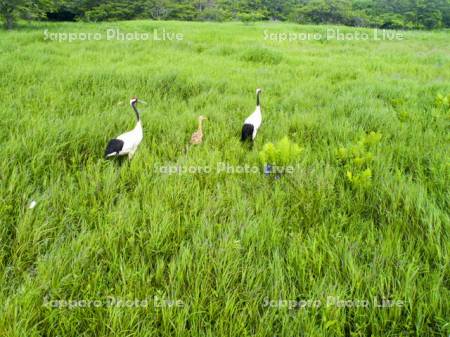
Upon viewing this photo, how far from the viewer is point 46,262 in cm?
140

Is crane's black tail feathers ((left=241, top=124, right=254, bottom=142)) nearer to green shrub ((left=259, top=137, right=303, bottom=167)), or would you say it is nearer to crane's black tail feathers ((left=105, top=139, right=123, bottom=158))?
green shrub ((left=259, top=137, right=303, bottom=167))

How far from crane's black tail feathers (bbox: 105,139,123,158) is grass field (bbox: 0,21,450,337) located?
0.14m

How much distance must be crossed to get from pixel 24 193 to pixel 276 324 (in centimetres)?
190

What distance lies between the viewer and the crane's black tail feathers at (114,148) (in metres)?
2.29

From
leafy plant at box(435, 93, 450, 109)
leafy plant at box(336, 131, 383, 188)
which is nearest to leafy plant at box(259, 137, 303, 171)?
leafy plant at box(336, 131, 383, 188)

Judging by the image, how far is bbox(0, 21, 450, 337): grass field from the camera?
47.7 inches

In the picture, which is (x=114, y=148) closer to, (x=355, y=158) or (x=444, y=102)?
(x=355, y=158)

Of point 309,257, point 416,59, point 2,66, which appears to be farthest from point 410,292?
point 416,59

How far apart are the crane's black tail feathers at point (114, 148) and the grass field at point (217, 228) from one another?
0.14 m

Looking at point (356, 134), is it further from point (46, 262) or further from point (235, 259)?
point (46, 262)

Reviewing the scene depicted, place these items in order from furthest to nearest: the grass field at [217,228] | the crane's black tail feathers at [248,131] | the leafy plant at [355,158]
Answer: the crane's black tail feathers at [248,131]
the leafy plant at [355,158]
the grass field at [217,228]

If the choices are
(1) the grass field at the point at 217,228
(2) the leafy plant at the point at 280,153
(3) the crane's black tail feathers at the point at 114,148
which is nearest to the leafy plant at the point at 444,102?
(1) the grass field at the point at 217,228

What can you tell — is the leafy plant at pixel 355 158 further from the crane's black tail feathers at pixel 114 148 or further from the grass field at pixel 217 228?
the crane's black tail feathers at pixel 114 148

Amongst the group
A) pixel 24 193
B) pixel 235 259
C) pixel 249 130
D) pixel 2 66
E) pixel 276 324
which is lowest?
pixel 276 324
